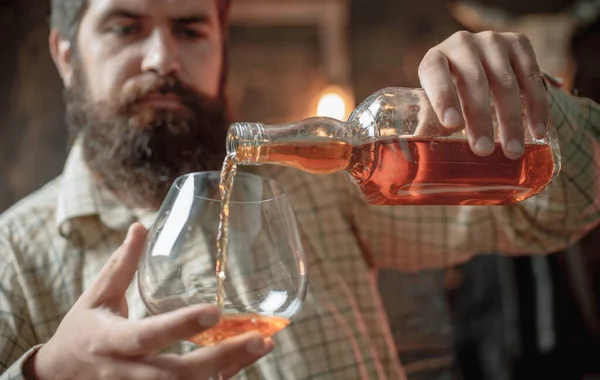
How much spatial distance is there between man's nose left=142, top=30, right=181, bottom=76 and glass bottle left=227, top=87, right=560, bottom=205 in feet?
1.22

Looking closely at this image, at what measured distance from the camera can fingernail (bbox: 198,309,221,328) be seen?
1.44 feet

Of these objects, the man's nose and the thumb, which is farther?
the man's nose

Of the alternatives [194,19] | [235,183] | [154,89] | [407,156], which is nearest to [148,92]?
[154,89]

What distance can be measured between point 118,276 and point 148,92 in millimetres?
427

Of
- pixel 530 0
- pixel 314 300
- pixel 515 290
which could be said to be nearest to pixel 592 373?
pixel 515 290

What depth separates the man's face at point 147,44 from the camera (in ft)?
2.92

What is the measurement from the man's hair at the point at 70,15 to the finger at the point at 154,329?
1.97ft

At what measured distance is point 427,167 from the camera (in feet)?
1.84

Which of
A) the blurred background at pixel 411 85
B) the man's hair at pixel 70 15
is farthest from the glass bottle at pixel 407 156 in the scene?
the man's hair at pixel 70 15

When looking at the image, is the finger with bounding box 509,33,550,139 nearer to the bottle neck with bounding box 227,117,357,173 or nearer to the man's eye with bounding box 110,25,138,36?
the bottle neck with bounding box 227,117,357,173

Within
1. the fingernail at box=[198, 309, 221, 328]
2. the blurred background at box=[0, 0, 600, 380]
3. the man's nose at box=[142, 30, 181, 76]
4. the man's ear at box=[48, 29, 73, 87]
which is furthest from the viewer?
the blurred background at box=[0, 0, 600, 380]

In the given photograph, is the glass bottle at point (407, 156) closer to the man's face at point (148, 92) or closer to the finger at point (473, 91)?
the finger at point (473, 91)

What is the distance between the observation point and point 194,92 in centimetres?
93

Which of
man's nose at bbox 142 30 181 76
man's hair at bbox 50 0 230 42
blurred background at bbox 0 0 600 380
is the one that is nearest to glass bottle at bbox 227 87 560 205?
blurred background at bbox 0 0 600 380
